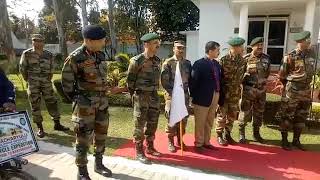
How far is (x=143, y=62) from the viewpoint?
5.02 m

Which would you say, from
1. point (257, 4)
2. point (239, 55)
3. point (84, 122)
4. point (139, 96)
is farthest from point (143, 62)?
point (257, 4)

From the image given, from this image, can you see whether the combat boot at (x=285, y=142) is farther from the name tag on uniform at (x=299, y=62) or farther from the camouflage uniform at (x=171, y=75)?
the camouflage uniform at (x=171, y=75)

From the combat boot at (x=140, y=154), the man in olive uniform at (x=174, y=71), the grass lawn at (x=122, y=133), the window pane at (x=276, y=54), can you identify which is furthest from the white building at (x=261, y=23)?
the combat boot at (x=140, y=154)

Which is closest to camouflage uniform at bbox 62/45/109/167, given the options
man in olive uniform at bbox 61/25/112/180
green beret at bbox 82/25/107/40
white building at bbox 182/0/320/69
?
man in olive uniform at bbox 61/25/112/180

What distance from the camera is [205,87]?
215 inches

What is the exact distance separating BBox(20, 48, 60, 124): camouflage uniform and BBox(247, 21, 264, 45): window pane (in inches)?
366

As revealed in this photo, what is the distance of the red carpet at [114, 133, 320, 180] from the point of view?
4.86 meters

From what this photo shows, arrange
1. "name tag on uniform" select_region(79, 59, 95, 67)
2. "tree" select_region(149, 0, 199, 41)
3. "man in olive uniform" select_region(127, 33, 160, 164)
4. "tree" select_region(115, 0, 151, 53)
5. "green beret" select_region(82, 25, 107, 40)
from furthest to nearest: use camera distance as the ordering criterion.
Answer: "tree" select_region(115, 0, 151, 53) → "tree" select_region(149, 0, 199, 41) → "man in olive uniform" select_region(127, 33, 160, 164) → "name tag on uniform" select_region(79, 59, 95, 67) → "green beret" select_region(82, 25, 107, 40)

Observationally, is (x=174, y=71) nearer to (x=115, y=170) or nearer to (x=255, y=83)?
(x=255, y=83)

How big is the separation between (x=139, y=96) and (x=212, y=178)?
5.02ft

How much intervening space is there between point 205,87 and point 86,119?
2102mm

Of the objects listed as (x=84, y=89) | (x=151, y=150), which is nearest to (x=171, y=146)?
(x=151, y=150)

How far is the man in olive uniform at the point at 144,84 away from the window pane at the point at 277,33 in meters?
9.72

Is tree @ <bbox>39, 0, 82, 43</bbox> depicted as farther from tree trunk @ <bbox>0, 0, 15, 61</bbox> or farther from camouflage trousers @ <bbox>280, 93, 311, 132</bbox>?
camouflage trousers @ <bbox>280, 93, 311, 132</bbox>
